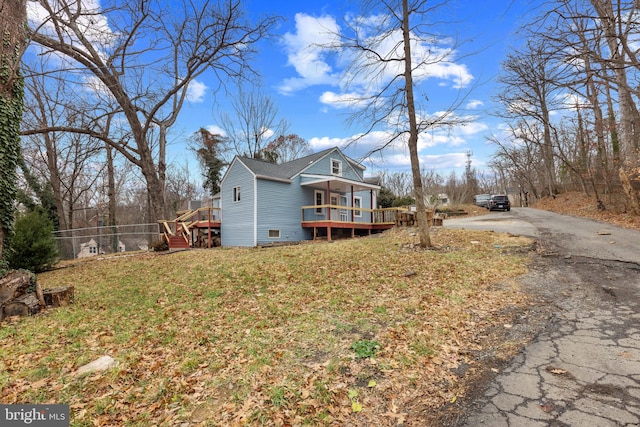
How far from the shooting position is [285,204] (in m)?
17.1

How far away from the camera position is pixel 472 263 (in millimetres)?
7430

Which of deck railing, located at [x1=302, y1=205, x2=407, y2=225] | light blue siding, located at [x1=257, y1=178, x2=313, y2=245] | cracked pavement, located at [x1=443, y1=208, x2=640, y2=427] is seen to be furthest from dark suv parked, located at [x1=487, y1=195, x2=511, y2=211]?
cracked pavement, located at [x1=443, y1=208, x2=640, y2=427]

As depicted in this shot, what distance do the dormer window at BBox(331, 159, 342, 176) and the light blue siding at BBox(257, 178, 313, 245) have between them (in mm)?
3348

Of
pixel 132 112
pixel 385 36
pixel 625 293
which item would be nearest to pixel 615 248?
pixel 625 293

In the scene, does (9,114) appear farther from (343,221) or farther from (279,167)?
(343,221)

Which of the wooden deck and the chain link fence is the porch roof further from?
the chain link fence

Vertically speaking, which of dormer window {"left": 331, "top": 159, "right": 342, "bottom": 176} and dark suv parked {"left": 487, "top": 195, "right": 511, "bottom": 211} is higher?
dormer window {"left": 331, "top": 159, "right": 342, "bottom": 176}

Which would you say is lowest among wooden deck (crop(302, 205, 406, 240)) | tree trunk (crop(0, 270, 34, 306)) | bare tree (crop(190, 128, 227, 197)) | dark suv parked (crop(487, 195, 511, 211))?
tree trunk (crop(0, 270, 34, 306))

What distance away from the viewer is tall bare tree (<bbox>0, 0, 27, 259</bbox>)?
562 centimetres

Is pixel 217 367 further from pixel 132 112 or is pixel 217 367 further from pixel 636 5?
pixel 132 112

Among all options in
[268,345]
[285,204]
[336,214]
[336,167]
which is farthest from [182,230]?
[268,345]

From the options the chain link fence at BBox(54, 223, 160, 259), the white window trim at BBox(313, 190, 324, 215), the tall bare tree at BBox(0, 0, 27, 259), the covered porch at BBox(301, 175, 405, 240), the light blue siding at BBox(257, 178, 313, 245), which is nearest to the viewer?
the tall bare tree at BBox(0, 0, 27, 259)

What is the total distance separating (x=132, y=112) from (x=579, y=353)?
19087mm

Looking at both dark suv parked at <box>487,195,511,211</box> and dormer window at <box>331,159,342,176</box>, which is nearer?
dormer window at <box>331,159,342,176</box>
